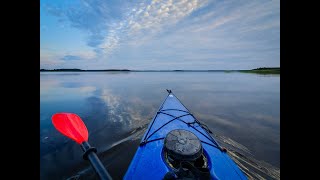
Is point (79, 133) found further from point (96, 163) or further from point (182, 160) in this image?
point (182, 160)

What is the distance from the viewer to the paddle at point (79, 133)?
4.91 ft

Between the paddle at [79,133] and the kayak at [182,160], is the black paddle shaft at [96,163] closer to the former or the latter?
the paddle at [79,133]

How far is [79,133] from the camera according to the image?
227 cm

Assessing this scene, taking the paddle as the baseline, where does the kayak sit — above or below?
below

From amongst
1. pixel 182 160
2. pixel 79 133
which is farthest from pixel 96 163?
pixel 182 160

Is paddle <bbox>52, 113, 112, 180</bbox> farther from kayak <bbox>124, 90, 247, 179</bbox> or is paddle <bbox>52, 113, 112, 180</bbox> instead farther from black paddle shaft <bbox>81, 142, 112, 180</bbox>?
kayak <bbox>124, 90, 247, 179</bbox>

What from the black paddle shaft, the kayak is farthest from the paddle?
the kayak

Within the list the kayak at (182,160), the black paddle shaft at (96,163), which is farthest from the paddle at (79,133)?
the kayak at (182,160)

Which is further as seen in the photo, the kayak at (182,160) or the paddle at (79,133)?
the kayak at (182,160)

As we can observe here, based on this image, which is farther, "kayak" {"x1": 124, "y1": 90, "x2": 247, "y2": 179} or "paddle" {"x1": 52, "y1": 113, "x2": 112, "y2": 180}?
"kayak" {"x1": 124, "y1": 90, "x2": 247, "y2": 179}

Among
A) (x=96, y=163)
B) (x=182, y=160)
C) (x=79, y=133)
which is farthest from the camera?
(x=182, y=160)

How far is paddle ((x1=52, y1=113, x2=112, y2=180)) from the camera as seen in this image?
1.50 meters
